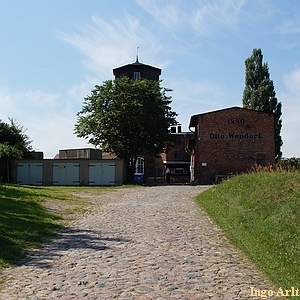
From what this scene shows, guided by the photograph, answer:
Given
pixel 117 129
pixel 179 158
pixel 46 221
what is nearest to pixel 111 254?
pixel 46 221

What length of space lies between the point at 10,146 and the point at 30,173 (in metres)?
2.95

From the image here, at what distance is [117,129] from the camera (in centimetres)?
4094

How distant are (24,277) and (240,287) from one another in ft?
10.6

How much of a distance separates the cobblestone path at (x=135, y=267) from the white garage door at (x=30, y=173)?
28249mm

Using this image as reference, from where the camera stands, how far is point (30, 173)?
1564 inches

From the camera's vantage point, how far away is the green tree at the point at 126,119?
40.2m

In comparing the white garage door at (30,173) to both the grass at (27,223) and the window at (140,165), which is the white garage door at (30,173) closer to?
the window at (140,165)

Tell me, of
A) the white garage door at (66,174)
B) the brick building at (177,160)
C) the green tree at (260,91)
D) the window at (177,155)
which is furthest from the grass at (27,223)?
the window at (177,155)

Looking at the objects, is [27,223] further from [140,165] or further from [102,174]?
[140,165]

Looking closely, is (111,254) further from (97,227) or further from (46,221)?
(46,221)

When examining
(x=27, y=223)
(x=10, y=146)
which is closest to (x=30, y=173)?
(x=10, y=146)

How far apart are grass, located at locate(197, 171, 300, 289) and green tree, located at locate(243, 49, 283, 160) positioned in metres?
36.7

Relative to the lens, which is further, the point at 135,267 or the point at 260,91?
the point at 260,91

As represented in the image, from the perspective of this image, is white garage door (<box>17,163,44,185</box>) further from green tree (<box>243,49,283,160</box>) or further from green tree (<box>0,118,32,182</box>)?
green tree (<box>243,49,283,160</box>)
